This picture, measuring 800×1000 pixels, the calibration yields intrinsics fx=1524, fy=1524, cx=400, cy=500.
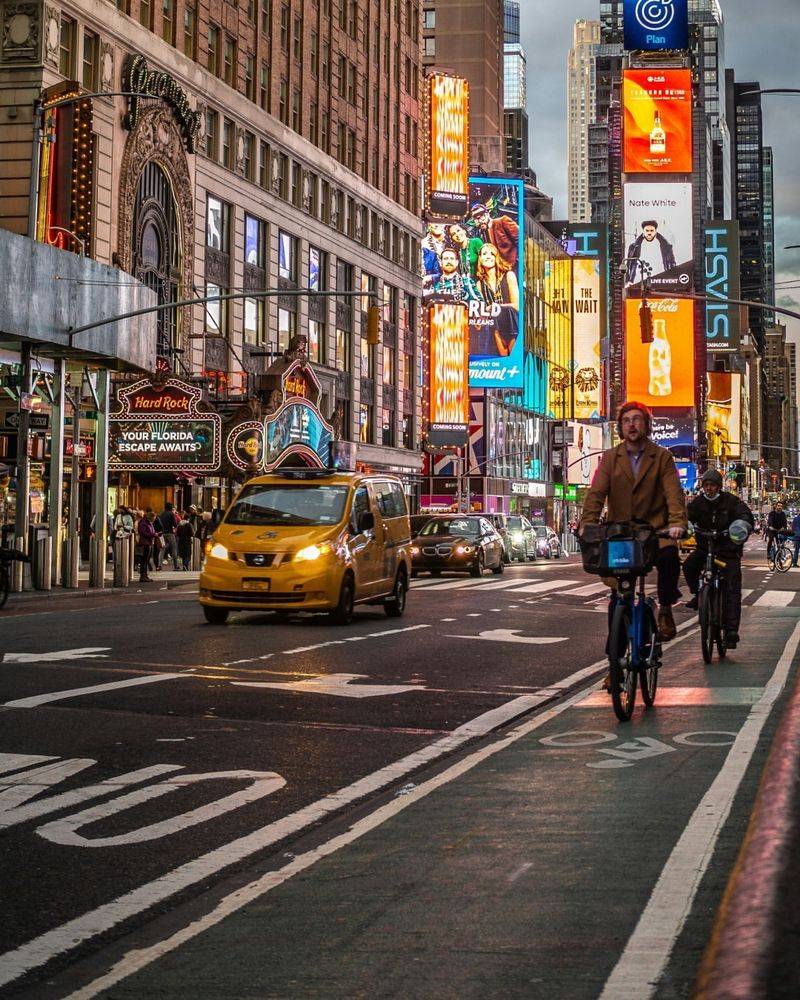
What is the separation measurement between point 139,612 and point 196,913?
1733 centimetres

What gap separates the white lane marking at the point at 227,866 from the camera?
15.1 ft

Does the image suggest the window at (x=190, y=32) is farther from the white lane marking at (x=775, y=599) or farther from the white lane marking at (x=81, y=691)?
the white lane marking at (x=81, y=691)

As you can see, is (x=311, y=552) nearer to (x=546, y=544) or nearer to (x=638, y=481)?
(x=638, y=481)

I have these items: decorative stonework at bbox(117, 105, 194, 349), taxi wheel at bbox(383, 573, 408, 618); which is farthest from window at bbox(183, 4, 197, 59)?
taxi wheel at bbox(383, 573, 408, 618)

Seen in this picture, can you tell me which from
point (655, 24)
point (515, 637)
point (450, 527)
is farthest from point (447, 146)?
point (655, 24)

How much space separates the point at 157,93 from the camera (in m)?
49.2

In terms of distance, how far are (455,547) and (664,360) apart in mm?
125190

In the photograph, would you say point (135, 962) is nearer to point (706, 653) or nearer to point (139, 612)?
point (706, 653)

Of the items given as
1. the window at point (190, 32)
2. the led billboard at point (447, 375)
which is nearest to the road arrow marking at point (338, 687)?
the window at point (190, 32)

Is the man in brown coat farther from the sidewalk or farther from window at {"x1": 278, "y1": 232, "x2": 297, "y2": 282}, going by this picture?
window at {"x1": 278, "y1": 232, "x2": 297, "y2": 282}

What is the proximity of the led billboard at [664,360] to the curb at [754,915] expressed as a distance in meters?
157

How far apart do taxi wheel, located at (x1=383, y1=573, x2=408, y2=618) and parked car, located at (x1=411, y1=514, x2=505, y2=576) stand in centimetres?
1453

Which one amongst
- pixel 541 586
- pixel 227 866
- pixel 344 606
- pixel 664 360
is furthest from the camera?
pixel 664 360

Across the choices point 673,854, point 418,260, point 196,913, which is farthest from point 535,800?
point 418,260
